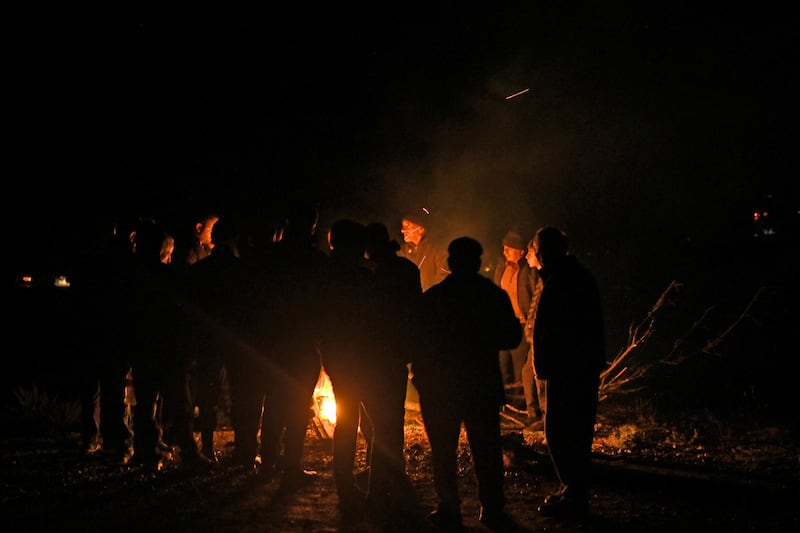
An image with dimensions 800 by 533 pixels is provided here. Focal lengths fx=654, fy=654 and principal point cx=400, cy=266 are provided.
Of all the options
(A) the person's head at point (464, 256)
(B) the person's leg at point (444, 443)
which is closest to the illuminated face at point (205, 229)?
(A) the person's head at point (464, 256)

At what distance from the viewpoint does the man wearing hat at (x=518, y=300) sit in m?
7.58

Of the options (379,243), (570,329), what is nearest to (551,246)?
(570,329)

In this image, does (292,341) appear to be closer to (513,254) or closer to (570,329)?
(570,329)

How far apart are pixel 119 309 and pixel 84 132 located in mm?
10059

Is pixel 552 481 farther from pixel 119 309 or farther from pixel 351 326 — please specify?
pixel 119 309

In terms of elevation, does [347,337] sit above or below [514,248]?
below

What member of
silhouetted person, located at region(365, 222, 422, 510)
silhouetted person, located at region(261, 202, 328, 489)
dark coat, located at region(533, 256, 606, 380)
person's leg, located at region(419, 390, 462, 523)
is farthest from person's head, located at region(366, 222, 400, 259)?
dark coat, located at region(533, 256, 606, 380)

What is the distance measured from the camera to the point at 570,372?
441 centimetres

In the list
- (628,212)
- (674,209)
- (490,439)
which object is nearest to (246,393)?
(490,439)

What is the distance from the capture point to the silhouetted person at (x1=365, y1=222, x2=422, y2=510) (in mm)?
4703

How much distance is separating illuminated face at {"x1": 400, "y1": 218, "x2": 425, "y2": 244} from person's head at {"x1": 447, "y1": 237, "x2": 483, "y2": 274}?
13.3 ft

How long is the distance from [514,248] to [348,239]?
3.90 metres

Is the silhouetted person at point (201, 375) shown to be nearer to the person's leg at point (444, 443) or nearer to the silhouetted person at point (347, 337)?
the silhouetted person at point (347, 337)

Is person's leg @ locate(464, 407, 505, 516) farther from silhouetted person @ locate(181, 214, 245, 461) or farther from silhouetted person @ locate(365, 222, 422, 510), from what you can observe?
silhouetted person @ locate(181, 214, 245, 461)
